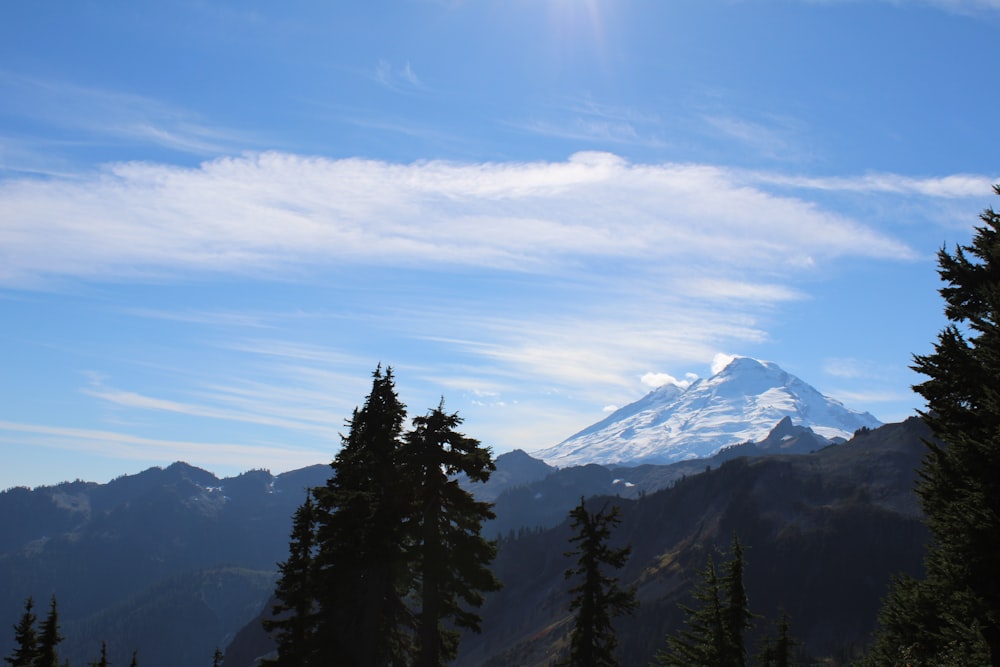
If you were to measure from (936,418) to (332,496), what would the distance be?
749 inches

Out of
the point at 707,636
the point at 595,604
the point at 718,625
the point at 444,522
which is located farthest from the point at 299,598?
the point at 718,625

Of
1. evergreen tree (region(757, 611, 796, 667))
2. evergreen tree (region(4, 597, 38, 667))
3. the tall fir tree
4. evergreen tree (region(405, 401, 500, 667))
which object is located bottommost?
evergreen tree (region(4, 597, 38, 667))

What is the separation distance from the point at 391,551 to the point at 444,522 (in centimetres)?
220

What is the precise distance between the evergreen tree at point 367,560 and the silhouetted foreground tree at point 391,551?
0.13 feet

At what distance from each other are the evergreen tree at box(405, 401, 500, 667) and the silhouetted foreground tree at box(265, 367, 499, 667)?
33 millimetres

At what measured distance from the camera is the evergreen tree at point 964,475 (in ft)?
57.9

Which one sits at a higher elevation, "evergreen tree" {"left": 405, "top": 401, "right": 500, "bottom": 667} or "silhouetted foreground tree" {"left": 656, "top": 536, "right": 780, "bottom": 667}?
"evergreen tree" {"left": 405, "top": 401, "right": 500, "bottom": 667}

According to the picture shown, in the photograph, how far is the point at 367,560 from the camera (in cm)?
2761

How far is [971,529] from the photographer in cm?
1780

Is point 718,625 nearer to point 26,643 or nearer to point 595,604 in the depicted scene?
point 595,604

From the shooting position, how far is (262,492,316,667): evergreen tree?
103 ft

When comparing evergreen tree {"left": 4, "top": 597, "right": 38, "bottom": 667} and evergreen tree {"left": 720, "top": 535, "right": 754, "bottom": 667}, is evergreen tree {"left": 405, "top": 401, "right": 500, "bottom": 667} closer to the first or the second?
evergreen tree {"left": 720, "top": 535, "right": 754, "bottom": 667}

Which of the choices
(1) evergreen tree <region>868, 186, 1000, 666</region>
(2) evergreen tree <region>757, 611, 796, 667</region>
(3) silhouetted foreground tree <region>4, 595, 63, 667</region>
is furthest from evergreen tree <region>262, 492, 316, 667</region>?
(3) silhouetted foreground tree <region>4, 595, 63, 667</region>

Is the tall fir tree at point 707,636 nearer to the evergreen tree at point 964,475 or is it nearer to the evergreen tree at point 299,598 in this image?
the evergreen tree at point 964,475
